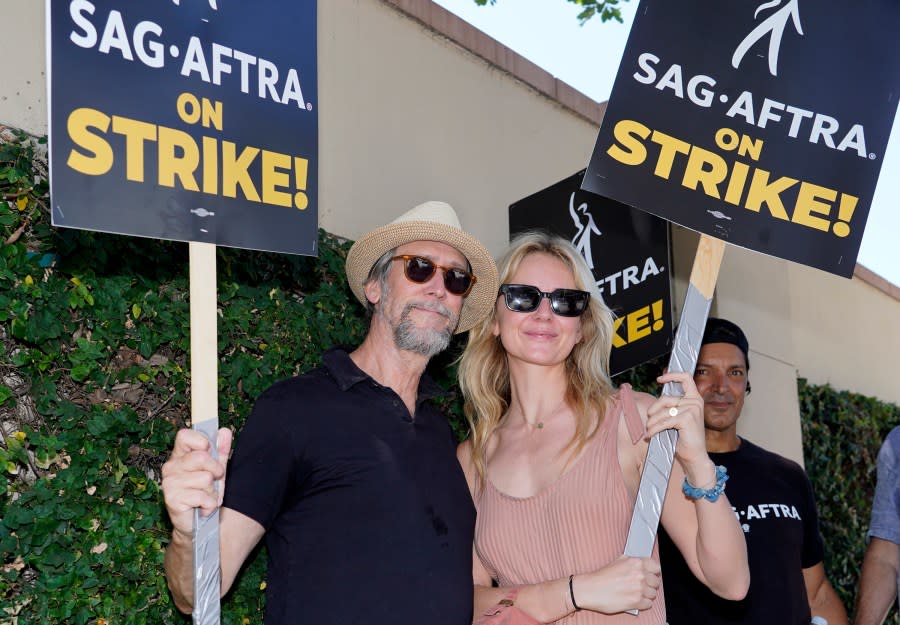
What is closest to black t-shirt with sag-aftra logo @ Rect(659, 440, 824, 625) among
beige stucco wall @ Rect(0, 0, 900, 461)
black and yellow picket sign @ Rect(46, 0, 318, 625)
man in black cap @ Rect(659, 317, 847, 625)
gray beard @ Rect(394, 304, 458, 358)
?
man in black cap @ Rect(659, 317, 847, 625)

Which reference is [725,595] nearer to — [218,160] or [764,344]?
[218,160]

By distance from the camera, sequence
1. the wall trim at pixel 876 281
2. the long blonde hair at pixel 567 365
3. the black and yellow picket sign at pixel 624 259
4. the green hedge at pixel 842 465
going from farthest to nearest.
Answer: the wall trim at pixel 876 281 → the green hedge at pixel 842 465 → the black and yellow picket sign at pixel 624 259 → the long blonde hair at pixel 567 365

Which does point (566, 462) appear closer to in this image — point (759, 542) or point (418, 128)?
point (759, 542)

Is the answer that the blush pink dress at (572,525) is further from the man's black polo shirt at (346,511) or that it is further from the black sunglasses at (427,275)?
the black sunglasses at (427,275)

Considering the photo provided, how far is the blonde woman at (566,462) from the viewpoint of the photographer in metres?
2.82

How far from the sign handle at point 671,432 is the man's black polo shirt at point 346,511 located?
1.80ft

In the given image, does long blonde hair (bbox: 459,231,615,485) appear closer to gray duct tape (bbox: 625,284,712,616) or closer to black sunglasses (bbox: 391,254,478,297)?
black sunglasses (bbox: 391,254,478,297)

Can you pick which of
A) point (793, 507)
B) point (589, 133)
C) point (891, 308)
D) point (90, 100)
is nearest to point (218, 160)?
point (90, 100)

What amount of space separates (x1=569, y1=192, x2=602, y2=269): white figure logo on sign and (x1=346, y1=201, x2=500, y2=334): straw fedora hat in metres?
1.44

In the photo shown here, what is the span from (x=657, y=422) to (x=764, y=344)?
527 centimetres

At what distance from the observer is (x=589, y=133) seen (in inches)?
259

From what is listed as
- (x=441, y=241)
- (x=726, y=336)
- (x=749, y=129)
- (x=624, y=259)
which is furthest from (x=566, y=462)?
(x=726, y=336)

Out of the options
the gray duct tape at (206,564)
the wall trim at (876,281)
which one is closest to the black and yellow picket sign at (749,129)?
the gray duct tape at (206,564)

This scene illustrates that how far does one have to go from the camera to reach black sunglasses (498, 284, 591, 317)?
337 centimetres
